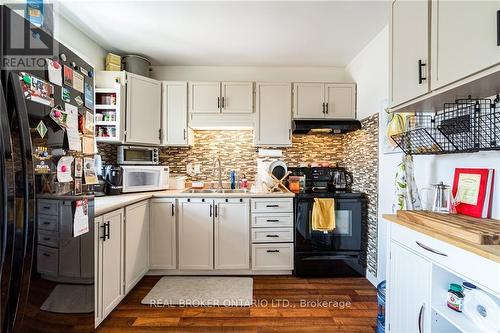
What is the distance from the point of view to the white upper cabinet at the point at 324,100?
288cm

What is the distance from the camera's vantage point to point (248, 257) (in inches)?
100

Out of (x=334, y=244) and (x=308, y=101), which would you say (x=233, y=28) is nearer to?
(x=308, y=101)

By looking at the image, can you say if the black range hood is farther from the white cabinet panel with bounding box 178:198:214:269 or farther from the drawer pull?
the drawer pull

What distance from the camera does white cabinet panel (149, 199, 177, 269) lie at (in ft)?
8.28

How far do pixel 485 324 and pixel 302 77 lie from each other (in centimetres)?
286

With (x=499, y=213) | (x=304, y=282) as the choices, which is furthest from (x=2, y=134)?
(x=304, y=282)

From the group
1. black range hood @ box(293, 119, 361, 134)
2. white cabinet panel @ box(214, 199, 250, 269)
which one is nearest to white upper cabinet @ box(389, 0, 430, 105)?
black range hood @ box(293, 119, 361, 134)

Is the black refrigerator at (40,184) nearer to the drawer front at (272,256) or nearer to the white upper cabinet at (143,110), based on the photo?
the white upper cabinet at (143,110)

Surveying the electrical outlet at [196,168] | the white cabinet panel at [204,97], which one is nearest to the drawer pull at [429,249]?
the white cabinet panel at [204,97]

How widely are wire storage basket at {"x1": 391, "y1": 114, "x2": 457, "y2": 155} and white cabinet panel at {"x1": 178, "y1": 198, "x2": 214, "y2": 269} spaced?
6.08 ft

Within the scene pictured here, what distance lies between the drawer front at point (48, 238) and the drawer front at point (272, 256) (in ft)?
6.03

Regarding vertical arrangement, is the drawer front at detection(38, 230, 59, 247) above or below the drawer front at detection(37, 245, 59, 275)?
above

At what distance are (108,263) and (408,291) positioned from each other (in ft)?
6.43
